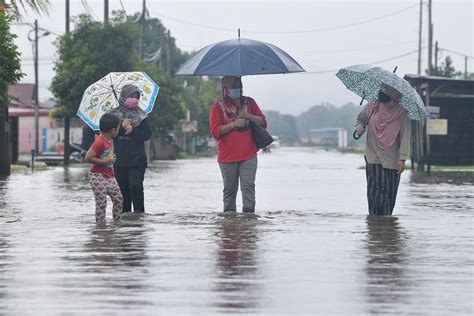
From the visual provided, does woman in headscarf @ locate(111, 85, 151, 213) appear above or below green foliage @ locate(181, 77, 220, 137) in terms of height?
below

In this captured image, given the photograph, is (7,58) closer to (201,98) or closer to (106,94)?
(106,94)

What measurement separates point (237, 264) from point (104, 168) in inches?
177

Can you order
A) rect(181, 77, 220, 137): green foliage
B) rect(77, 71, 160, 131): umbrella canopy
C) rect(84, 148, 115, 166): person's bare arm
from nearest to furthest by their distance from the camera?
rect(84, 148, 115, 166): person's bare arm < rect(77, 71, 160, 131): umbrella canopy < rect(181, 77, 220, 137): green foliage

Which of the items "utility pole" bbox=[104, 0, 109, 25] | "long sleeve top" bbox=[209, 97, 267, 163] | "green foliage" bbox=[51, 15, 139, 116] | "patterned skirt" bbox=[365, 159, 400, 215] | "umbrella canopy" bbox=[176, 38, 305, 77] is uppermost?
"utility pole" bbox=[104, 0, 109, 25]

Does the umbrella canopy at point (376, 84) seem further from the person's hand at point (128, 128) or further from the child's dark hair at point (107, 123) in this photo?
the child's dark hair at point (107, 123)

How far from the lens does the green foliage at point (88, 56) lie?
54188mm

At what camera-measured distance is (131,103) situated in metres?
15.1

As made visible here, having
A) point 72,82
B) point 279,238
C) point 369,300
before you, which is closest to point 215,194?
point 279,238

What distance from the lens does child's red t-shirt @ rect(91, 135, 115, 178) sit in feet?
46.8

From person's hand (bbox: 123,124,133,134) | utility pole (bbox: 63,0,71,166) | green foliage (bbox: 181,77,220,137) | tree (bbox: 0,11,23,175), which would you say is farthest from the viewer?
green foliage (bbox: 181,77,220,137)

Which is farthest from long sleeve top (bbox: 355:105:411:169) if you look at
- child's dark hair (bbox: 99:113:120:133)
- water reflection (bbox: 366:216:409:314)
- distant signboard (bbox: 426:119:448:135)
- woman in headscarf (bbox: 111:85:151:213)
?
distant signboard (bbox: 426:119:448:135)

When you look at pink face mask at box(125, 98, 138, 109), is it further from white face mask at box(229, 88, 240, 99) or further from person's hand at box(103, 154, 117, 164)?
white face mask at box(229, 88, 240, 99)

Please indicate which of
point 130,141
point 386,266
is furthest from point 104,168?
point 386,266

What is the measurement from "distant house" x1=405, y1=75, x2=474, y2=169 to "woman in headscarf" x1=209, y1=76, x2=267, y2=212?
2678cm
